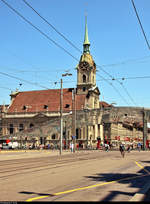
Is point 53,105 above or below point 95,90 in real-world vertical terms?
below

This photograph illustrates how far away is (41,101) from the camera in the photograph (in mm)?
90938

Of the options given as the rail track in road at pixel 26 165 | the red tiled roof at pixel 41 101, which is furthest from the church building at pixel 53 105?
the rail track in road at pixel 26 165

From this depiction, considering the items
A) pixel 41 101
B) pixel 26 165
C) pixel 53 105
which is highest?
pixel 41 101

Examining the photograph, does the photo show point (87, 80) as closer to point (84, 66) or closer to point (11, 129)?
point (84, 66)

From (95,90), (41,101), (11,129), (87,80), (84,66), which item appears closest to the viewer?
(95,90)

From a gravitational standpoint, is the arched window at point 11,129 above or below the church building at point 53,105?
below

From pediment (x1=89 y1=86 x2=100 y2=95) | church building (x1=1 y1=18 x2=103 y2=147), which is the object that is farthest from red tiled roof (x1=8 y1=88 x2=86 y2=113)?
pediment (x1=89 y1=86 x2=100 y2=95)

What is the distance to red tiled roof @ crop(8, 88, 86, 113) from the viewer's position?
8544 cm

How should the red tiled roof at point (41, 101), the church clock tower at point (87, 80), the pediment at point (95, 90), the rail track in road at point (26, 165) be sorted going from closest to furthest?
the rail track in road at point (26, 165)
the pediment at point (95, 90)
the red tiled roof at point (41, 101)
the church clock tower at point (87, 80)

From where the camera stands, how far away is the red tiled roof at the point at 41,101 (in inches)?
3364

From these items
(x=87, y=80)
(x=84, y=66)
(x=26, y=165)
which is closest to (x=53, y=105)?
(x=87, y=80)

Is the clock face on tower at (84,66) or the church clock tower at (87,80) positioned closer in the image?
the church clock tower at (87,80)

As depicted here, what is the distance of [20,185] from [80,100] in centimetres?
7470

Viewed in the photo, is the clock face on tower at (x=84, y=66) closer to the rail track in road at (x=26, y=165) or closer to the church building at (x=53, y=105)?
the church building at (x=53, y=105)
